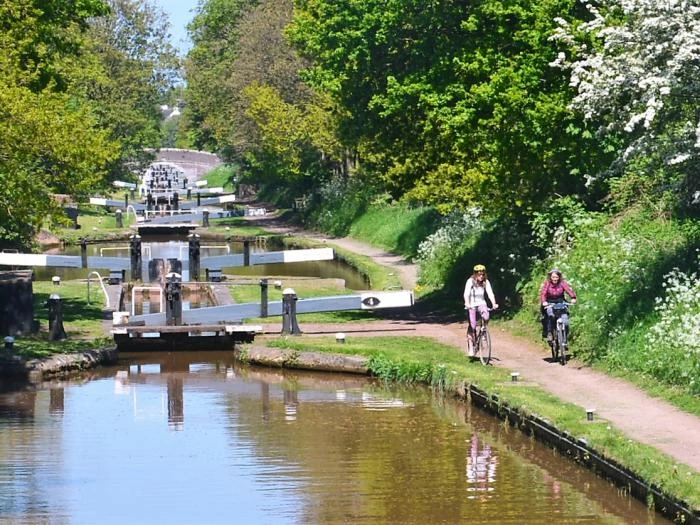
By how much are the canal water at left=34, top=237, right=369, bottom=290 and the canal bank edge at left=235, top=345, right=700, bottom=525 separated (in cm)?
1479

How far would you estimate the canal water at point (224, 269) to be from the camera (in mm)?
46188

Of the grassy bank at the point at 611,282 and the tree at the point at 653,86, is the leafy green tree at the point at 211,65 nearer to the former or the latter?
the grassy bank at the point at 611,282

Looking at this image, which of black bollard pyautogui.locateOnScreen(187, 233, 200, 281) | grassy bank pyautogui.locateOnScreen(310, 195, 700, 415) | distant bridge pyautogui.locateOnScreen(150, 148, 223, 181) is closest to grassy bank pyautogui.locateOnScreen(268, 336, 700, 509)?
grassy bank pyautogui.locateOnScreen(310, 195, 700, 415)

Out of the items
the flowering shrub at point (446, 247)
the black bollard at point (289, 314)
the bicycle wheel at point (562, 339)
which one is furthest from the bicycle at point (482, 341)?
the flowering shrub at point (446, 247)

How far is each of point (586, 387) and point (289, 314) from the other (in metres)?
7.77

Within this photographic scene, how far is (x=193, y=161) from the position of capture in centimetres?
12681

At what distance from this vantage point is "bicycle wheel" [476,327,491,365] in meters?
25.4

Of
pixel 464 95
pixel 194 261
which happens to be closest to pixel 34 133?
pixel 464 95

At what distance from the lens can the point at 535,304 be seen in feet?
94.2

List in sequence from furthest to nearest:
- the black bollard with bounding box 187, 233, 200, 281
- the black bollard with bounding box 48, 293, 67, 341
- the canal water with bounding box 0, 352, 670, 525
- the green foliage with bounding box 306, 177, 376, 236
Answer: the green foliage with bounding box 306, 177, 376, 236 → the black bollard with bounding box 187, 233, 200, 281 → the black bollard with bounding box 48, 293, 67, 341 → the canal water with bounding box 0, 352, 670, 525

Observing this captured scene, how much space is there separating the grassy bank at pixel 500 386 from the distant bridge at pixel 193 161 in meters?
97.4

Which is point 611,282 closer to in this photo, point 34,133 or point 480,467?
point 480,467

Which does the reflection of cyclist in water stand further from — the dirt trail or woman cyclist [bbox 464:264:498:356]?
woman cyclist [bbox 464:264:498:356]

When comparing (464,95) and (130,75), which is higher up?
(130,75)
